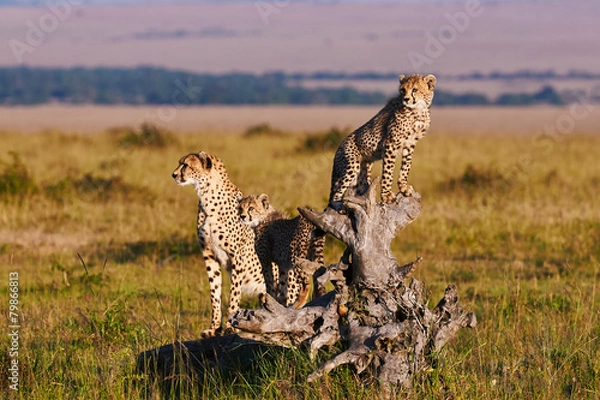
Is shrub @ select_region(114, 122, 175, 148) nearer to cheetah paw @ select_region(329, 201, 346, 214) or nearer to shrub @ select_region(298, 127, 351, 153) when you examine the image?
shrub @ select_region(298, 127, 351, 153)

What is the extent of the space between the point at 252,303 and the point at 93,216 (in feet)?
13.5

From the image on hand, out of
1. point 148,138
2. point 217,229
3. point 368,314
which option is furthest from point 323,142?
point 368,314

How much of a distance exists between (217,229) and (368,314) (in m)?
1.34

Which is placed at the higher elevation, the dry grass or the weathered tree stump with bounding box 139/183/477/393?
the dry grass

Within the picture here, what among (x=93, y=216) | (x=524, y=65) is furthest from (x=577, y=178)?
(x=524, y=65)

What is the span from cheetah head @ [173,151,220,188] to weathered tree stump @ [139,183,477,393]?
3.66 feet

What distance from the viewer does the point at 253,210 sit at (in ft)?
18.5

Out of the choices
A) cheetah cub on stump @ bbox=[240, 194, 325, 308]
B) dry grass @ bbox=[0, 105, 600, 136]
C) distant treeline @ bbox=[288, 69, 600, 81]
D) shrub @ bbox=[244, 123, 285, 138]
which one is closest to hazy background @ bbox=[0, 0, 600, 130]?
distant treeline @ bbox=[288, 69, 600, 81]

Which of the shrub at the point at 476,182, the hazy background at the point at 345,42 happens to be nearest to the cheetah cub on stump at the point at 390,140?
the shrub at the point at 476,182

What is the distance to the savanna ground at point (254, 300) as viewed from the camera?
14.6ft

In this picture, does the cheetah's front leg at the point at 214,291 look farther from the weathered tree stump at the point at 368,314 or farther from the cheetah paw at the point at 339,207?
the cheetah paw at the point at 339,207

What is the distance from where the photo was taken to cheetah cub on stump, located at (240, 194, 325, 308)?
18.7 ft

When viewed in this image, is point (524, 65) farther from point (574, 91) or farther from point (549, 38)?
point (574, 91)

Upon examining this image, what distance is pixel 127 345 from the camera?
16.8 feet
